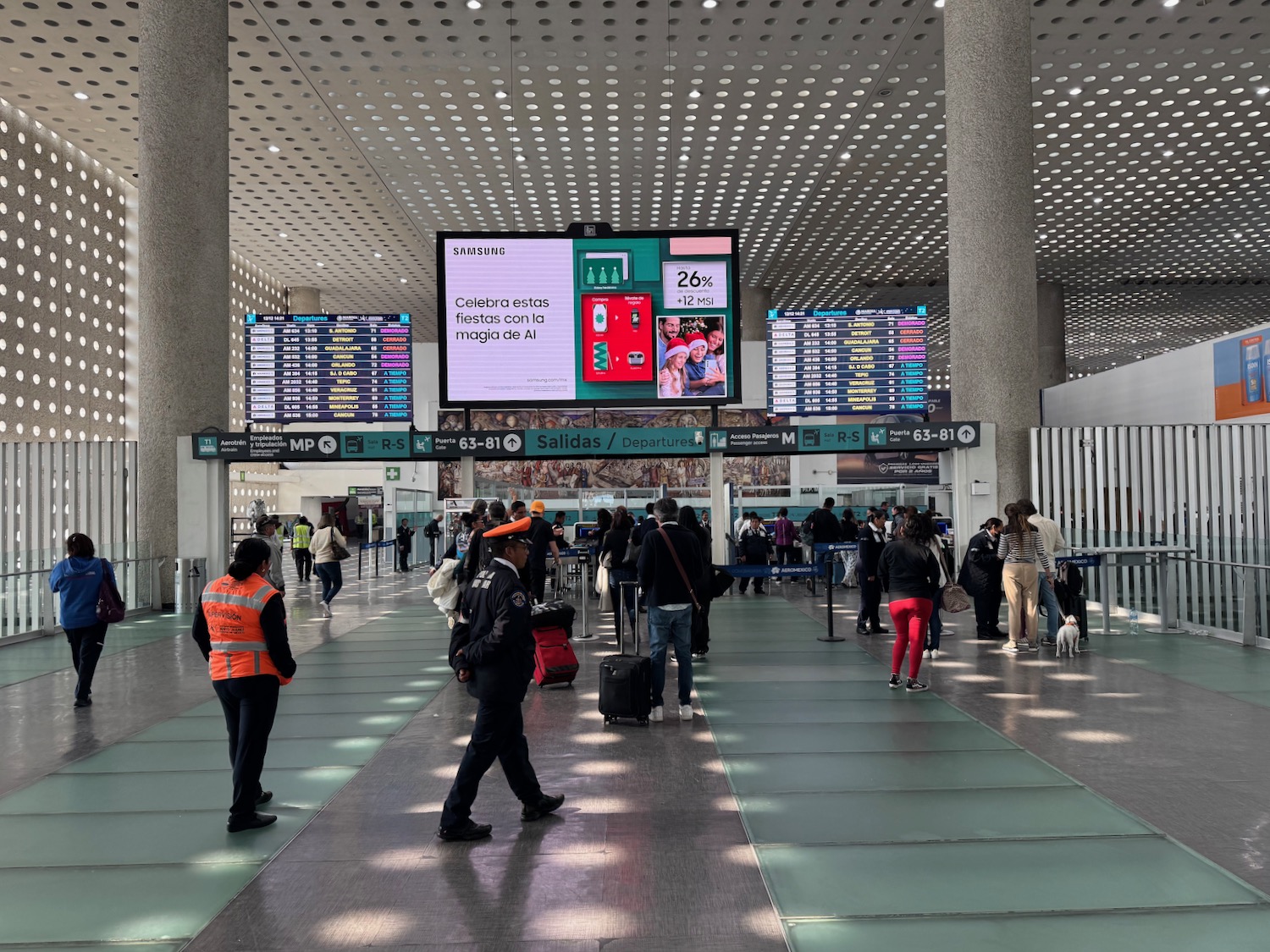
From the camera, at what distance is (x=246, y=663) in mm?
5410

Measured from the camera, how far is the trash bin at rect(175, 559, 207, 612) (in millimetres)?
16172

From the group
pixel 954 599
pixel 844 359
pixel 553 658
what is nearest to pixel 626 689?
pixel 553 658

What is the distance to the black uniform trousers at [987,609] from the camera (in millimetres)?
12531

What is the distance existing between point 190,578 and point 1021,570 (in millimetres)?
12280

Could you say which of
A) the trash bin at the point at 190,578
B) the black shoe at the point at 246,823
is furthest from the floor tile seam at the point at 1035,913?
the trash bin at the point at 190,578

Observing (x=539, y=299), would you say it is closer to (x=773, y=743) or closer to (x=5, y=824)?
(x=773, y=743)

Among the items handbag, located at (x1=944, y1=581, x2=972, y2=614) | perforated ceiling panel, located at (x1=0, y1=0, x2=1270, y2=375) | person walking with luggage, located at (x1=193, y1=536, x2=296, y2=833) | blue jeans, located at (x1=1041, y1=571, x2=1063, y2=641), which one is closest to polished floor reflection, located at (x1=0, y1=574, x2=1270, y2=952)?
person walking with luggage, located at (x1=193, y1=536, x2=296, y2=833)

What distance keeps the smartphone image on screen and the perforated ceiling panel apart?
6.13 m

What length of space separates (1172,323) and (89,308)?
3998 centimetres

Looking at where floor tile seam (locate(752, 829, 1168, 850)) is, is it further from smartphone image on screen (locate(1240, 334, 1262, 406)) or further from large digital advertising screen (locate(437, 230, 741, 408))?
smartphone image on screen (locate(1240, 334, 1262, 406))

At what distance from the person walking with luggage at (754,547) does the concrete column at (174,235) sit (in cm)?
962

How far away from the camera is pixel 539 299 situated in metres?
16.2

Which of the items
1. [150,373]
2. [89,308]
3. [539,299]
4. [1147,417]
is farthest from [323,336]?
[1147,417]

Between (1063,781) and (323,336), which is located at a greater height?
(323,336)
